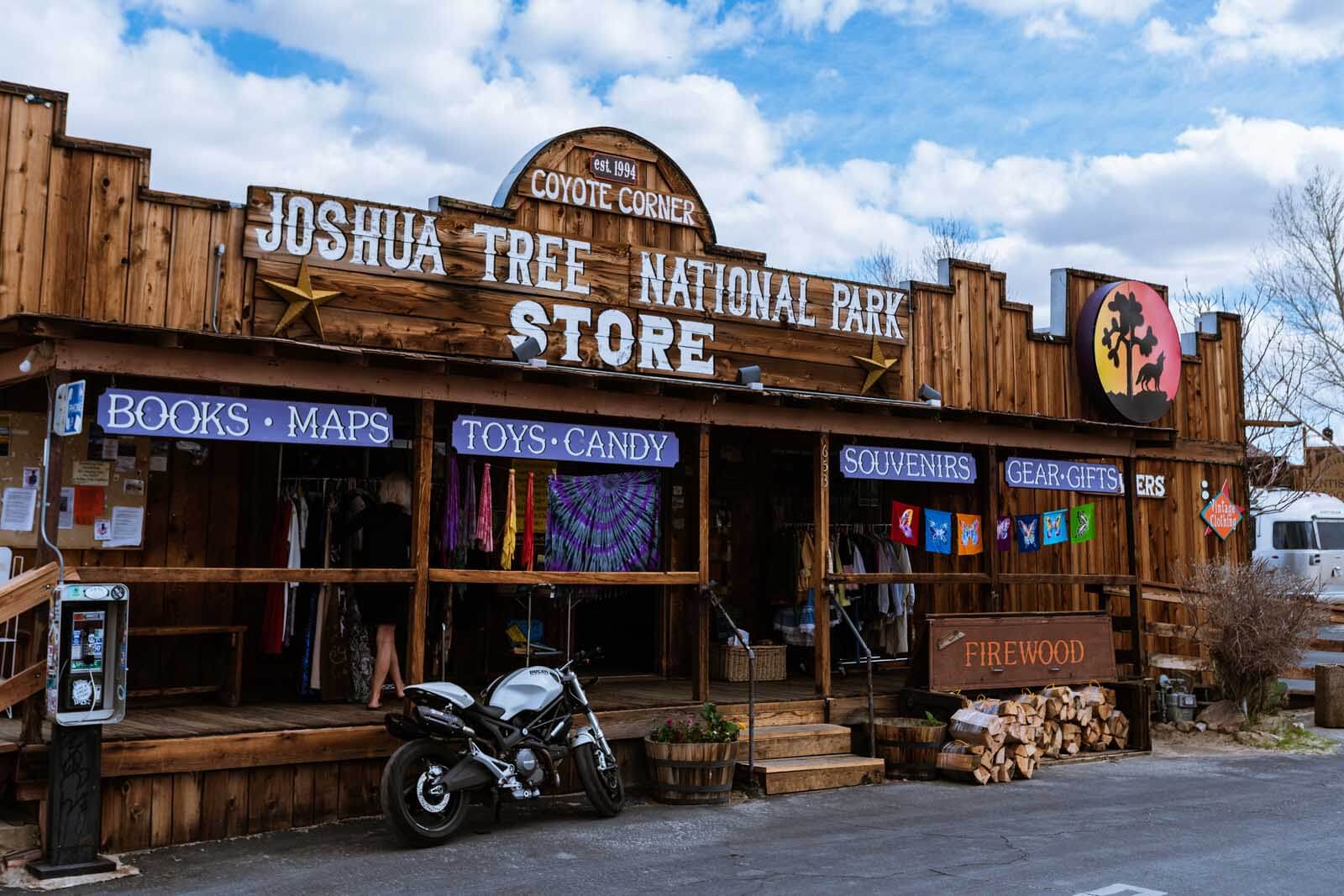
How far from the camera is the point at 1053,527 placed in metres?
13.3

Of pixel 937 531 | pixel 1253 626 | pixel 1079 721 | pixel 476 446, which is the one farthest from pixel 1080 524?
pixel 476 446

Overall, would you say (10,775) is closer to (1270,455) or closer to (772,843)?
(772,843)

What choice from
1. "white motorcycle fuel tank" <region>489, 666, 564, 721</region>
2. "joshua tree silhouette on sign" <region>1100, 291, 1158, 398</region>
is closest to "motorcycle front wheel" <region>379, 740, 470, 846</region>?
"white motorcycle fuel tank" <region>489, 666, 564, 721</region>

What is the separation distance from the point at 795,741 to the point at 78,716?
5.69 meters

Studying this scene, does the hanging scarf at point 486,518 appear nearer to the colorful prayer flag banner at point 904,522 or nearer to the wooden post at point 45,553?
the wooden post at point 45,553

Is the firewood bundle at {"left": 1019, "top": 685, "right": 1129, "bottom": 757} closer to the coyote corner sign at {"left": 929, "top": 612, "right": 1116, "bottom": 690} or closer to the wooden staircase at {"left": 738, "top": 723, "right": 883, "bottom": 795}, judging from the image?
the coyote corner sign at {"left": 929, "top": 612, "right": 1116, "bottom": 690}

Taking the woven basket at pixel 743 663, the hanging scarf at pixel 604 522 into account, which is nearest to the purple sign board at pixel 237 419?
the hanging scarf at pixel 604 522

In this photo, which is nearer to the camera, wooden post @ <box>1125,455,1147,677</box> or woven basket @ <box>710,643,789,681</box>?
woven basket @ <box>710,643,789,681</box>

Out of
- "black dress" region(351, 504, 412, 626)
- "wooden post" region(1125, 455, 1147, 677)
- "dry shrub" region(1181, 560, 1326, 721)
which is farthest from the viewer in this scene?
"wooden post" region(1125, 455, 1147, 677)

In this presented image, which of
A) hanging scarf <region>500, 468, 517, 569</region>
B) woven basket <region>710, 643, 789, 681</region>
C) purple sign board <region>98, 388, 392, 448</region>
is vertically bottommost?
woven basket <region>710, 643, 789, 681</region>

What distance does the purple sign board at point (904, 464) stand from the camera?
11797 millimetres

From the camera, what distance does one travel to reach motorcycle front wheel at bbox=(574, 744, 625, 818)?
8812mm

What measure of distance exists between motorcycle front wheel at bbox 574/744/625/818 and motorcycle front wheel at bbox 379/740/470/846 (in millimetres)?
961

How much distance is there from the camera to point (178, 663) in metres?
10.1
